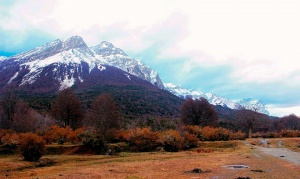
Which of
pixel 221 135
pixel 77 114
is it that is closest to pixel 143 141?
pixel 221 135

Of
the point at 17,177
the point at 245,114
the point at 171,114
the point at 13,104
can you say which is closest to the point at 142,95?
the point at 171,114

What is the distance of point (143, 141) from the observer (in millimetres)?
47250

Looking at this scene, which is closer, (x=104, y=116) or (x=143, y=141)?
(x=143, y=141)

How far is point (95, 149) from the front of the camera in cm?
4303

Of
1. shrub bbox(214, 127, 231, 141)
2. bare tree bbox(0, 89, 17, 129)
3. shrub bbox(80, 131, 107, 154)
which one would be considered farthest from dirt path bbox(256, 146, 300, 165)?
bare tree bbox(0, 89, 17, 129)

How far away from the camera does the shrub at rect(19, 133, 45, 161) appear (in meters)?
33.5

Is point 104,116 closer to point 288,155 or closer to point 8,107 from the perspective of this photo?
point 8,107

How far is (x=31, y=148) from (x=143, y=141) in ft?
61.4

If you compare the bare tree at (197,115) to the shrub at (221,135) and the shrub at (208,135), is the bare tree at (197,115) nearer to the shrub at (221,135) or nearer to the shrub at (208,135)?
the shrub at (221,135)

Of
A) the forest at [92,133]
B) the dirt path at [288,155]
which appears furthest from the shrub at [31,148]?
the dirt path at [288,155]

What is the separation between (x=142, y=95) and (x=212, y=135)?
443 ft

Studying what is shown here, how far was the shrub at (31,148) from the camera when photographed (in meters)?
33.5

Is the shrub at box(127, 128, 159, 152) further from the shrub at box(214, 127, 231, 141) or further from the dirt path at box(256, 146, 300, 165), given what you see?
the dirt path at box(256, 146, 300, 165)

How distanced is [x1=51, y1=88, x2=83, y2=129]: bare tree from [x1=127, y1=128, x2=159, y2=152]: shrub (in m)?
26.1
